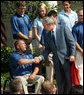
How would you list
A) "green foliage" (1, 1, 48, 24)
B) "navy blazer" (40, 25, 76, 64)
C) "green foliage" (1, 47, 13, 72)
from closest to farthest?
1. "navy blazer" (40, 25, 76, 64)
2. "green foliage" (1, 1, 48, 24)
3. "green foliage" (1, 47, 13, 72)

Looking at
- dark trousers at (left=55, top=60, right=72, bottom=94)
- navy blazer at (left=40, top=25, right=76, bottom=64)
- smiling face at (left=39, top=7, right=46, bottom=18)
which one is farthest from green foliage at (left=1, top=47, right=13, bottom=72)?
navy blazer at (left=40, top=25, right=76, bottom=64)

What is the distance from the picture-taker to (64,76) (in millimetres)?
5797

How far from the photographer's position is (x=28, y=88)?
620cm

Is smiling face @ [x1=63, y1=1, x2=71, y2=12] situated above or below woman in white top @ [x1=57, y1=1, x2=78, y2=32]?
above

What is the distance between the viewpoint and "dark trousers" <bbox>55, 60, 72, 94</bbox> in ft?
18.7

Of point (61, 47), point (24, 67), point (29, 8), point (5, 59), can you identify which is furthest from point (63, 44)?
point (5, 59)

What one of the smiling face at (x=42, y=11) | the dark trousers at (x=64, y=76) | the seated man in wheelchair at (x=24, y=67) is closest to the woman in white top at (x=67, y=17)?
the smiling face at (x=42, y=11)

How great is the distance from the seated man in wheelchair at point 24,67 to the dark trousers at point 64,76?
444 mm

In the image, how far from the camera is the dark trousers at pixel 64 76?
5.69m

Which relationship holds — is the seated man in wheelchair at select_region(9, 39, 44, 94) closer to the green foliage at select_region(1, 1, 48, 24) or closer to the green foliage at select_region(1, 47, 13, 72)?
the green foliage at select_region(1, 47, 13, 72)

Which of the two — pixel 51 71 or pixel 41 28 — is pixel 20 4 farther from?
pixel 51 71

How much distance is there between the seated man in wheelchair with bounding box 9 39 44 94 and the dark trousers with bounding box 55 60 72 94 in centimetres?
44

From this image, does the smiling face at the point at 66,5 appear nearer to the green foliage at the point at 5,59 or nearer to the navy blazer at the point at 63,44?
the navy blazer at the point at 63,44

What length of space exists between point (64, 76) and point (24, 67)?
0.86 meters
